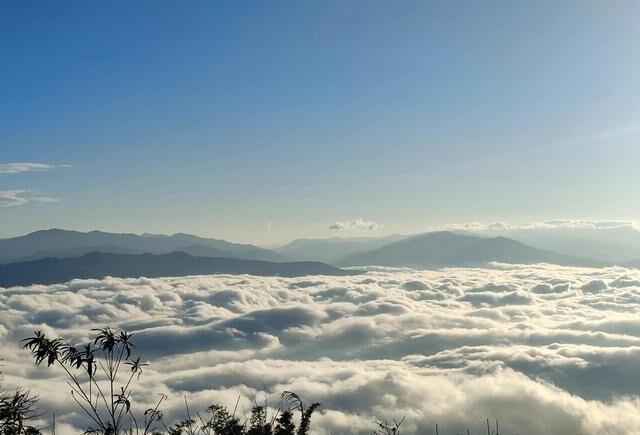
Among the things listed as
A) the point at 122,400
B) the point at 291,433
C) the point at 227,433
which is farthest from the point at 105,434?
the point at 291,433

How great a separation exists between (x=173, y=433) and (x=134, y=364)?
123ft

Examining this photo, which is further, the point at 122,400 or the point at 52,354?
the point at 122,400

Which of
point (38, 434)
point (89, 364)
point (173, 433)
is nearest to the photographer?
point (89, 364)

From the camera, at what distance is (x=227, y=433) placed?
1634 inches

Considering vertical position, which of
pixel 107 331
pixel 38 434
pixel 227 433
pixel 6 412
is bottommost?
pixel 227 433

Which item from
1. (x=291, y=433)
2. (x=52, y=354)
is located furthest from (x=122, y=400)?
(x=291, y=433)

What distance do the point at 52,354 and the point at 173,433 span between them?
40407 millimetres

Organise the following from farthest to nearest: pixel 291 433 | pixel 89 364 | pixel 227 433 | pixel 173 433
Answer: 1. pixel 173 433
2. pixel 291 433
3. pixel 227 433
4. pixel 89 364

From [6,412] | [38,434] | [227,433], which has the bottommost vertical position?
[227,433]

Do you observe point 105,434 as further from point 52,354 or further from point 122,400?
point 52,354

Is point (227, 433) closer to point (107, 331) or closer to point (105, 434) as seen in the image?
point (105, 434)

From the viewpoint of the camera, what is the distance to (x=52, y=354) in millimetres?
16844

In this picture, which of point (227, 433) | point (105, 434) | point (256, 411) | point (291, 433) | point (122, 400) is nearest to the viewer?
point (122, 400)

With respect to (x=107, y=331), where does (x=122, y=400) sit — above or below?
below
